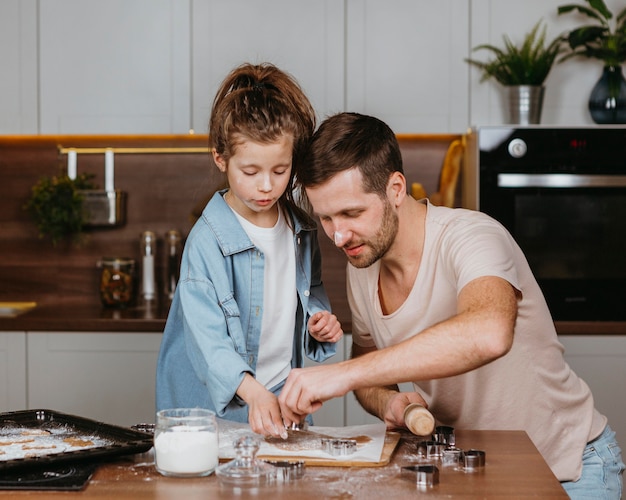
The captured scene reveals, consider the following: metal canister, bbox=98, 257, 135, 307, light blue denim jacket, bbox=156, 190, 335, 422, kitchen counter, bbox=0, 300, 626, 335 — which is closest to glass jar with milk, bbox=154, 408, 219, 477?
light blue denim jacket, bbox=156, 190, 335, 422

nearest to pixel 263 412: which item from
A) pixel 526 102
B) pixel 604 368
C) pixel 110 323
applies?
pixel 110 323

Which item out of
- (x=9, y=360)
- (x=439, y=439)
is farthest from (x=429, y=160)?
(x=439, y=439)

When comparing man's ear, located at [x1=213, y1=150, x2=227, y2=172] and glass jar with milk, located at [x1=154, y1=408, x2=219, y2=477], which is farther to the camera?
man's ear, located at [x1=213, y1=150, x2=227, y2=172]

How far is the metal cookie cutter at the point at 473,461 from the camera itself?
4.33ft

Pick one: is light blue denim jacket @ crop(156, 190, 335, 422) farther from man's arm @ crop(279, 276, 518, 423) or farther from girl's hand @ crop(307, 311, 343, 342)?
Result: man's arm @ crop(279, 276, 518, 423)

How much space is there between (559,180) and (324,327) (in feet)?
5.48

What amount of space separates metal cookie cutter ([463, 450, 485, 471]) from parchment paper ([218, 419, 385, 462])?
13cm

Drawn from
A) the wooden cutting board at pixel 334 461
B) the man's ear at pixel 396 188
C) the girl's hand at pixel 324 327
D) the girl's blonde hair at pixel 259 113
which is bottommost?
the wooden cutting board at pixel 334 461

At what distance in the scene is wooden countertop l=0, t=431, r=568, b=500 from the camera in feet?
3.97

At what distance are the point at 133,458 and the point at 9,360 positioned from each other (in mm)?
1945

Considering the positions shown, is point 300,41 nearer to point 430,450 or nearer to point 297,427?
point 297,427

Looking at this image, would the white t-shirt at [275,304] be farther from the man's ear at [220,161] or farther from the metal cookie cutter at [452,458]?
the metal cookie cutter at [452,458]

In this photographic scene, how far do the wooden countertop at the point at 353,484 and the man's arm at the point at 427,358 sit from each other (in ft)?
0.41

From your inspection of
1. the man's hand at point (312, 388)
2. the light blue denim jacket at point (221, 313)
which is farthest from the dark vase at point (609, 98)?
the man's hand at point (312, 388)
